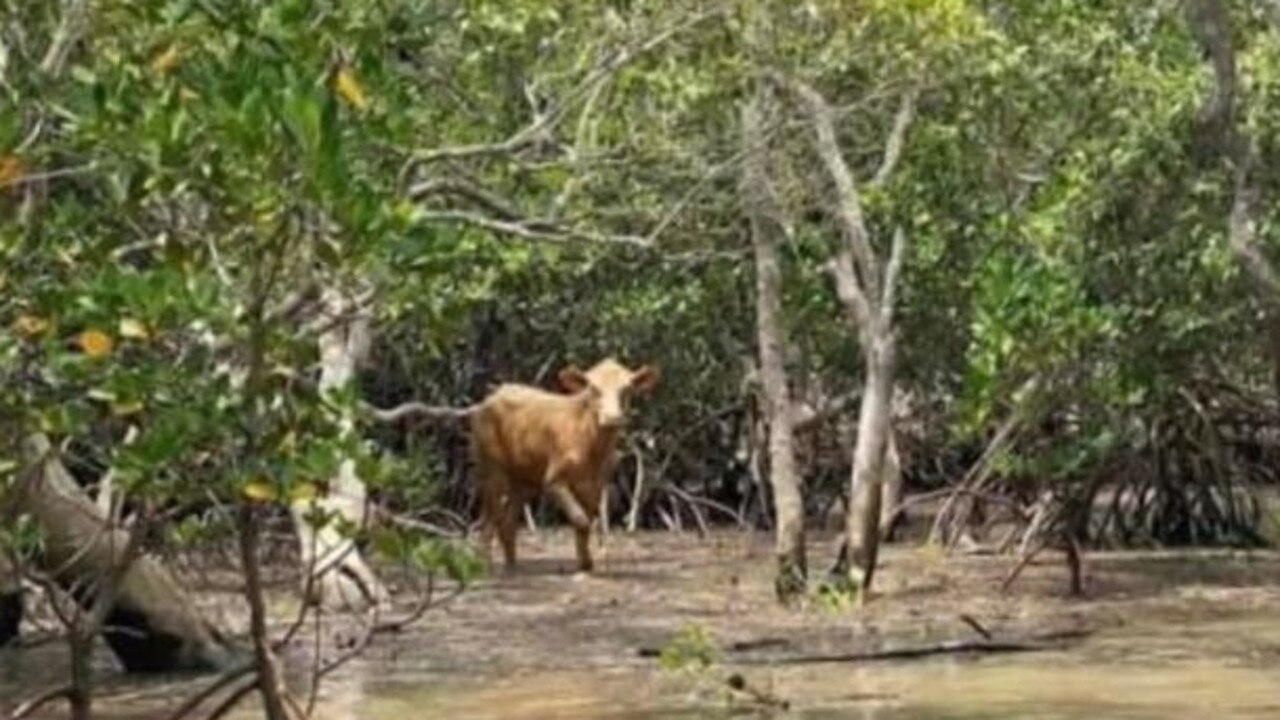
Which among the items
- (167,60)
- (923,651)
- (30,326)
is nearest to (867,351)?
(923,651)

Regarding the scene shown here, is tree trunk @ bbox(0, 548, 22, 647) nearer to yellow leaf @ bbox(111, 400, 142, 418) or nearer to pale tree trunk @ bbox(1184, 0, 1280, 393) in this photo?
pale tree trunk @ bbox(1184, 0, 1280, 393)

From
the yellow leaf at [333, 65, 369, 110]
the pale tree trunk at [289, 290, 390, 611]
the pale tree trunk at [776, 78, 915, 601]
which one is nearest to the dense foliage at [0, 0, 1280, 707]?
the yellow leaf at [333, 65, 369, 110]

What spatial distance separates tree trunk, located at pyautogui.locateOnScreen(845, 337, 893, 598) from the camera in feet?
47.4

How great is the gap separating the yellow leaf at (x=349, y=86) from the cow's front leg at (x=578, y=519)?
1056 cm

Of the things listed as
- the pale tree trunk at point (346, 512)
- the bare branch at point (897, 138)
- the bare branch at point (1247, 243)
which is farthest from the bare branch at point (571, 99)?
the bare branch at point (1247, 243)

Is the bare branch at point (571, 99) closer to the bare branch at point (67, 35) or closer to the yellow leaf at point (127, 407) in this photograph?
the bare branch at point (67, 35)

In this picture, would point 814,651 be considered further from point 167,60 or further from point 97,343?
point 97,343

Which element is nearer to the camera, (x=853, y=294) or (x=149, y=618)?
(x=149, y=618)

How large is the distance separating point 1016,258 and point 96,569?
6.69m

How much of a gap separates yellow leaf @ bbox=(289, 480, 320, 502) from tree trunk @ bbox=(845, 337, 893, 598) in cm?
786

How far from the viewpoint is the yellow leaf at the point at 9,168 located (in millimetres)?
6348

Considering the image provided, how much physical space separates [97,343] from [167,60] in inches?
37.0

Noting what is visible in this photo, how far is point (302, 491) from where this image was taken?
6543mm

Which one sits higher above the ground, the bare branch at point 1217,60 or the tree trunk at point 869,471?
the bare branch at point 1217,60
